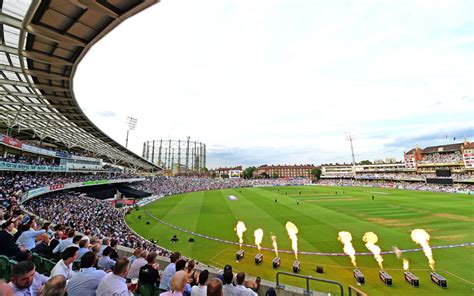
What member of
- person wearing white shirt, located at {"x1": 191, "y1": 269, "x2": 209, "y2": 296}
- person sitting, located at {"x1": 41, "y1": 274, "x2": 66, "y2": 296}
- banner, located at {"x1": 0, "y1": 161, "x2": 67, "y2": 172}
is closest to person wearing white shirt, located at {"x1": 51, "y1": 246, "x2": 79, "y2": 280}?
person sitting, located at {"x1": 41, "y1": 274, "x2": 66, "y2": 296}

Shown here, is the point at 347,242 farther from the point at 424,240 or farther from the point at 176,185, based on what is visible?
the point at 176,185

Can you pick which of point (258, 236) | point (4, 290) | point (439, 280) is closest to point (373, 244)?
point (439, 280)

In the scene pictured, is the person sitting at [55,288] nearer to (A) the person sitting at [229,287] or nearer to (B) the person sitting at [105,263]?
(A) the person sitting at [229,287]

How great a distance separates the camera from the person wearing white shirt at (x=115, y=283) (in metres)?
3.55

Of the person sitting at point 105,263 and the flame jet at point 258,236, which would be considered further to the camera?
the flame jet at point 258,236

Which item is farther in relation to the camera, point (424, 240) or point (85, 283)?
point (424, 240)

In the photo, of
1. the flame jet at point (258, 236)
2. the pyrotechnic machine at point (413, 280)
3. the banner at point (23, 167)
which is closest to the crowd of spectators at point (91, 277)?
the pyrotechnic machine at point (413, 280)

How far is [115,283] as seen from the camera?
11.8 feet

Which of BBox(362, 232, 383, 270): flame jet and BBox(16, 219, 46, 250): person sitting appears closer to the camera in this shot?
BBox(16, 219, 46, 250): person sitting

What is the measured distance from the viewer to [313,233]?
2408 centimetres

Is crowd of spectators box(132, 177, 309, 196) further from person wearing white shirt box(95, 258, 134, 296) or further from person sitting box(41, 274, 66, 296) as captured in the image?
person sitting box(41, 274, 66, 296)

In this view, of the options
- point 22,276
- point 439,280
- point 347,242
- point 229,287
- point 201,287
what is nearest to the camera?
point 22,276

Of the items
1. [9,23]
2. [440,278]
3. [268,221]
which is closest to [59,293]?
[9,23]

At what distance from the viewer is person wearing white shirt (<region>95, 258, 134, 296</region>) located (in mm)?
3551
